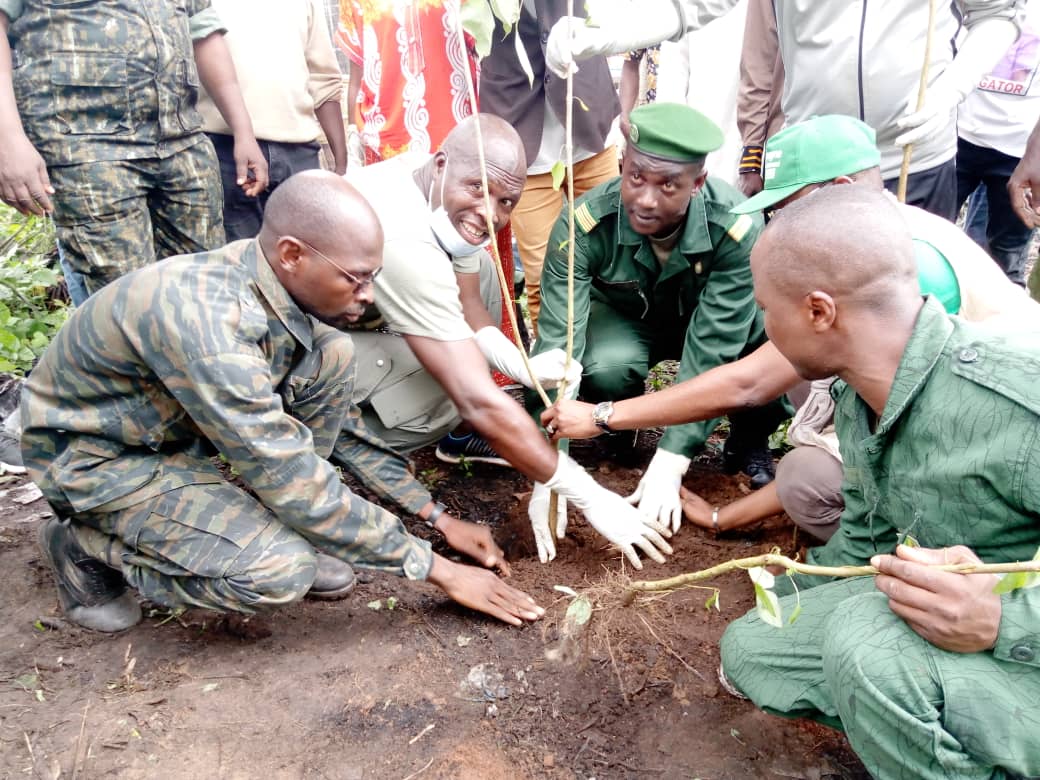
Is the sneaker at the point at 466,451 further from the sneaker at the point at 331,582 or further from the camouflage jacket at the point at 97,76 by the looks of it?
Result: the camouflage jacket at the point at 97,76

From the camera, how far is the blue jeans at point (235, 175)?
133 inches

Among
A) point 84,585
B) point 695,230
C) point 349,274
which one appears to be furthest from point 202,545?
point 695,230

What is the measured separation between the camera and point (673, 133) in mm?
2410

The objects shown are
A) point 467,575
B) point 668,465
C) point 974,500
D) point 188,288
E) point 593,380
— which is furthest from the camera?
point 593,380

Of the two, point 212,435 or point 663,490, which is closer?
point 212,435

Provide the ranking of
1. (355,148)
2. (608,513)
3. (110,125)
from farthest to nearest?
(355,148)
(110,125)
(608,513)

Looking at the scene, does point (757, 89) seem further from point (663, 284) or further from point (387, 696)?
point (387, 696)

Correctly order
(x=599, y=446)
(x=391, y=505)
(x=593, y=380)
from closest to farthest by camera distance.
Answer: (x=391, y=505) < (x=593, y=380) < (x=599, y=446)

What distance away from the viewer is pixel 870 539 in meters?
1.85

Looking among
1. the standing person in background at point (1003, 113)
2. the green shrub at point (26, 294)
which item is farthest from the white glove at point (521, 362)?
the standing person in background at point (1003, 113)

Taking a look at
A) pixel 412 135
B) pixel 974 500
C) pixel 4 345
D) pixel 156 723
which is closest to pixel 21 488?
pixel 4 345

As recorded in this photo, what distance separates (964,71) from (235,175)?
9.28 ft

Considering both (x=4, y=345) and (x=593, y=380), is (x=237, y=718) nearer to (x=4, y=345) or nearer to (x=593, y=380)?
(x=593, y=380)

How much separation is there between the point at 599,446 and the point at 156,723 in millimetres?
2019
